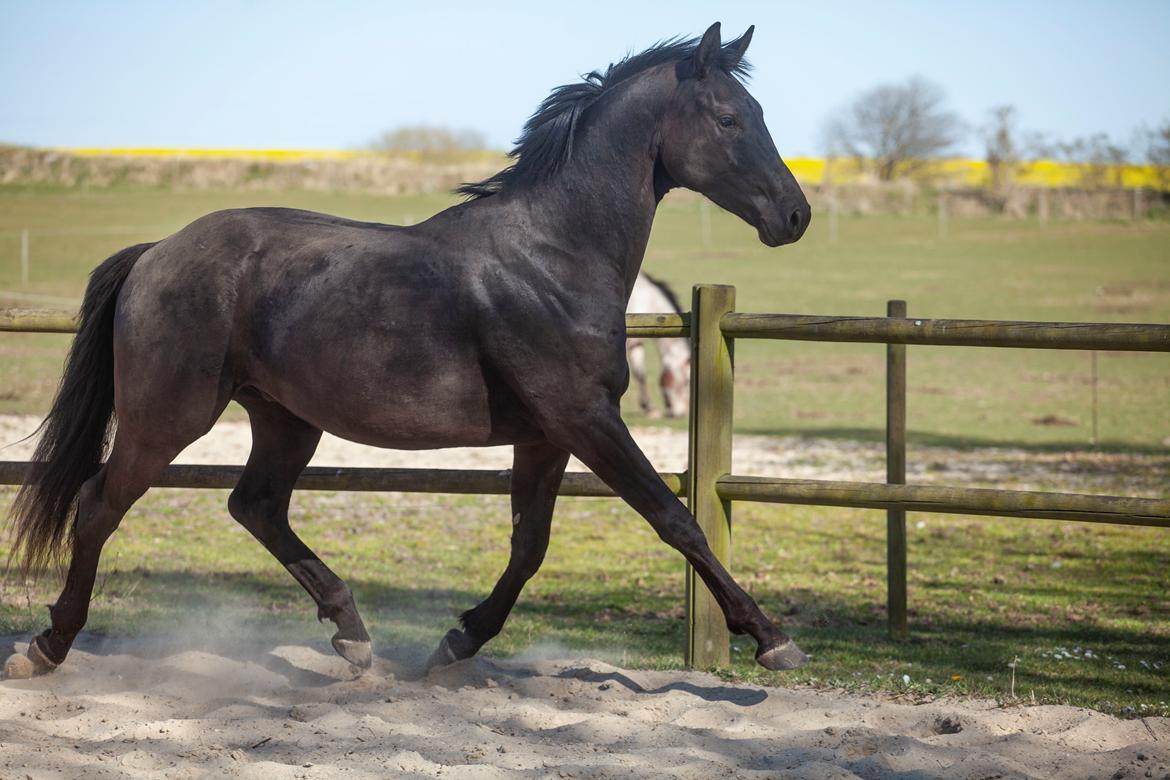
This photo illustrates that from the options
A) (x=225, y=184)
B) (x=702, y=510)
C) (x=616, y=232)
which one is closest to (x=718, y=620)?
(x=702, y=510)

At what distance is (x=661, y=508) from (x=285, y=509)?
5.10 feet

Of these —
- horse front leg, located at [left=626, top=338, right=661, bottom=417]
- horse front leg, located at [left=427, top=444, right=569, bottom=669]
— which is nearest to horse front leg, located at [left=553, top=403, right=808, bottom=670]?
horse front leg, located at [left=427, top=444, right=569, bottom=669]

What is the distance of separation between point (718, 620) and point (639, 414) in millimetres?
10959

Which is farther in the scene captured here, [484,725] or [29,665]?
[29,665]

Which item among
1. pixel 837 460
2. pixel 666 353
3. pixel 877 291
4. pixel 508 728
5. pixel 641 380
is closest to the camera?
pixel 508 728

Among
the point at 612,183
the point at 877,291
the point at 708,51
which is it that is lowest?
the point at 612,183

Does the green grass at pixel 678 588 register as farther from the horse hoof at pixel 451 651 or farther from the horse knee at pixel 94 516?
the horse knee at pixel 94 516

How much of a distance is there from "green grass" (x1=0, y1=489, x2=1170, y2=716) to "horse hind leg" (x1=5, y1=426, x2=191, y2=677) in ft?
2.41

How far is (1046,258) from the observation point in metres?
33.4

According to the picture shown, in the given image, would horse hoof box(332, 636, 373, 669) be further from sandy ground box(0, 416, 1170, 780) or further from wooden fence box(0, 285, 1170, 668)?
wooden fence box(0, 285, 1170, 668)

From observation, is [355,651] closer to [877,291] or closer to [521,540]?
[521,540]

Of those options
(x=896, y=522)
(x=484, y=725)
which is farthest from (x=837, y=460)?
(x=484, y=725)

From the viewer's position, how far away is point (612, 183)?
12.8ft

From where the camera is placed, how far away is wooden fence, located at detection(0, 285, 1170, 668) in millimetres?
4156
